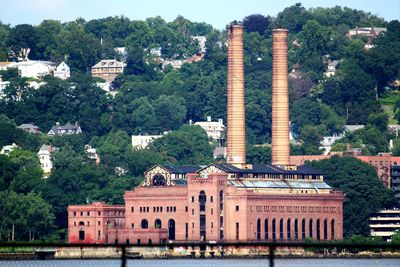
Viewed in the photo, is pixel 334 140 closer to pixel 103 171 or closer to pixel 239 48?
pixel 103 171

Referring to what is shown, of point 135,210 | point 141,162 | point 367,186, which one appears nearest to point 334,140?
point 141,162

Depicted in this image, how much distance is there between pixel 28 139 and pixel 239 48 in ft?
143

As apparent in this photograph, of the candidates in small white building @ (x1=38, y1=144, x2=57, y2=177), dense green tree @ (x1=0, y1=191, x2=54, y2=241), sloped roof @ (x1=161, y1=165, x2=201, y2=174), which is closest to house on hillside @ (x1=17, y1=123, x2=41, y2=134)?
small white building @ (x1=38, y1=144, x2=57, y2=177)

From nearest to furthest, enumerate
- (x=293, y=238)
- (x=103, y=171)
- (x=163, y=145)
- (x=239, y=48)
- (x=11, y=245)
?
(x=11, y=245)
(x=293, y=238)
(x=239, y=48)
(x=103, y=171)
(x=163, y=145)

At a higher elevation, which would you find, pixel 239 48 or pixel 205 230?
pixel 239 48

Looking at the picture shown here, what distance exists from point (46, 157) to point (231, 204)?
4610 cm

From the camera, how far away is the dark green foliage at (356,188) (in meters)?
143

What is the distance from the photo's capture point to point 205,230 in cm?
13238

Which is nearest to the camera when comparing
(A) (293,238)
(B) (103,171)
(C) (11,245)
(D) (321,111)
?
(C) (11,245)

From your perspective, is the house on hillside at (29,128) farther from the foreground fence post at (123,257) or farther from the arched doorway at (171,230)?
the foreground fence post at (123,257)

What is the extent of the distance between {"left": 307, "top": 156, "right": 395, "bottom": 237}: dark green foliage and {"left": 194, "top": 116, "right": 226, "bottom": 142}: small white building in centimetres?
4044

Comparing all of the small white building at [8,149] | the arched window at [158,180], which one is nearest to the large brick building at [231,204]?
the arched window at [158,180]

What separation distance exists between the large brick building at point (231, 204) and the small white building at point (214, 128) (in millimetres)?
50291

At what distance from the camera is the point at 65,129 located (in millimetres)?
192625
